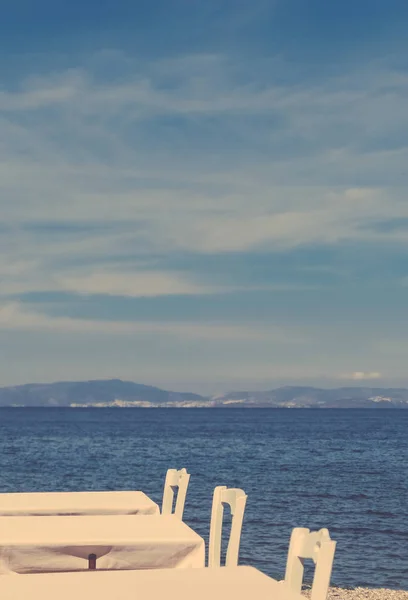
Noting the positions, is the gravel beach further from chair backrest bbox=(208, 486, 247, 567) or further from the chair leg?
the chair leg

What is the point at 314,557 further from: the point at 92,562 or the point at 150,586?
the point at 92,562

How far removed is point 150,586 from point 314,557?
80cm

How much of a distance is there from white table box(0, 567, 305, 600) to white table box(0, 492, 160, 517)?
299 centimetres

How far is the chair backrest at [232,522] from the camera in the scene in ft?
19.2

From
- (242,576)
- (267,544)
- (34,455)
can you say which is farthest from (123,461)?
(242,576)

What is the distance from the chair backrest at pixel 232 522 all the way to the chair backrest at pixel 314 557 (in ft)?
4.83

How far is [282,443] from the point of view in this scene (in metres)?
74.1

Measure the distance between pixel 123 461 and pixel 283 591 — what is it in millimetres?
49317

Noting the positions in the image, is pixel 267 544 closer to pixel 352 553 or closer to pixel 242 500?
pixel 352 553

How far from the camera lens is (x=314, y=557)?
A: 4023 mm

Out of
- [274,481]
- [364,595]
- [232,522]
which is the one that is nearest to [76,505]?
[232,522]

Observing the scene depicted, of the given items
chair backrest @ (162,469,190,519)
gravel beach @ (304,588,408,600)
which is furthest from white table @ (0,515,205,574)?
gravel beach @ (304,588,408,600)

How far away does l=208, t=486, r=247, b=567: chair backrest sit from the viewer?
230 inches

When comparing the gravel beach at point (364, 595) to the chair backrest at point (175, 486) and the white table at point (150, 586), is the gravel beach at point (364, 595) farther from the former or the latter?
the white table at point (150, 586)
